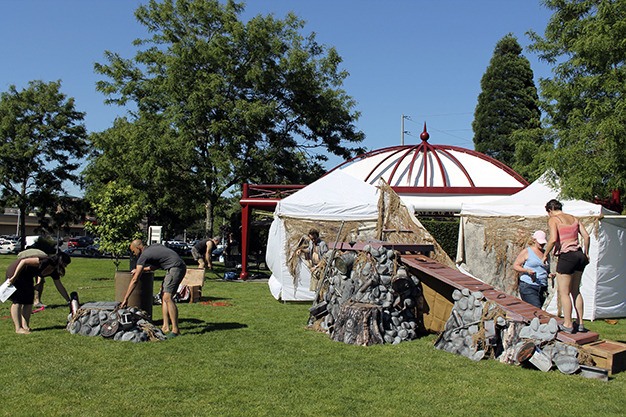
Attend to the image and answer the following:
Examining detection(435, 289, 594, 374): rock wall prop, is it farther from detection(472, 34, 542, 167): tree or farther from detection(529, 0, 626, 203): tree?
detection(472, 34, 542, 167): tree

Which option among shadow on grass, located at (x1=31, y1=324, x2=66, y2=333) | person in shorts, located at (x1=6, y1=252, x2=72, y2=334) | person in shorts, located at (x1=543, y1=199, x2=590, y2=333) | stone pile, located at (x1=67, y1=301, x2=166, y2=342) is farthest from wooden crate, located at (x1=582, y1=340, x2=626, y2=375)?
person in shorts, located at (x1=6, y1=252, x2=72, y2=334)

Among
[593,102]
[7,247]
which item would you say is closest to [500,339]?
[593,102]

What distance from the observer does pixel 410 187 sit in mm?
18703

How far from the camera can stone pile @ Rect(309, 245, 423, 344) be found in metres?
8.52

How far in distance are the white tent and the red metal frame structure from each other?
18.3 feet

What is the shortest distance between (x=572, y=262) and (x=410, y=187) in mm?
11435

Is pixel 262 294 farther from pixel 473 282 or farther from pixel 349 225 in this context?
pixel 473 282

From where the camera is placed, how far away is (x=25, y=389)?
5664mm

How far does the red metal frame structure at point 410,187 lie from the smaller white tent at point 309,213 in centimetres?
518

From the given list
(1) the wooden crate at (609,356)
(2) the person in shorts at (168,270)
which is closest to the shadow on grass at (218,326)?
(2) the person in shorts at (168,270)

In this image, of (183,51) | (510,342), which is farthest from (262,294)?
(183,51)

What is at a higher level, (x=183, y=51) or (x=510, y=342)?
(x=183, y=51)

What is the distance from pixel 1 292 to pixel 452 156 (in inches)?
617

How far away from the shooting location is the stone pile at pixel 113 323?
8.16 m
